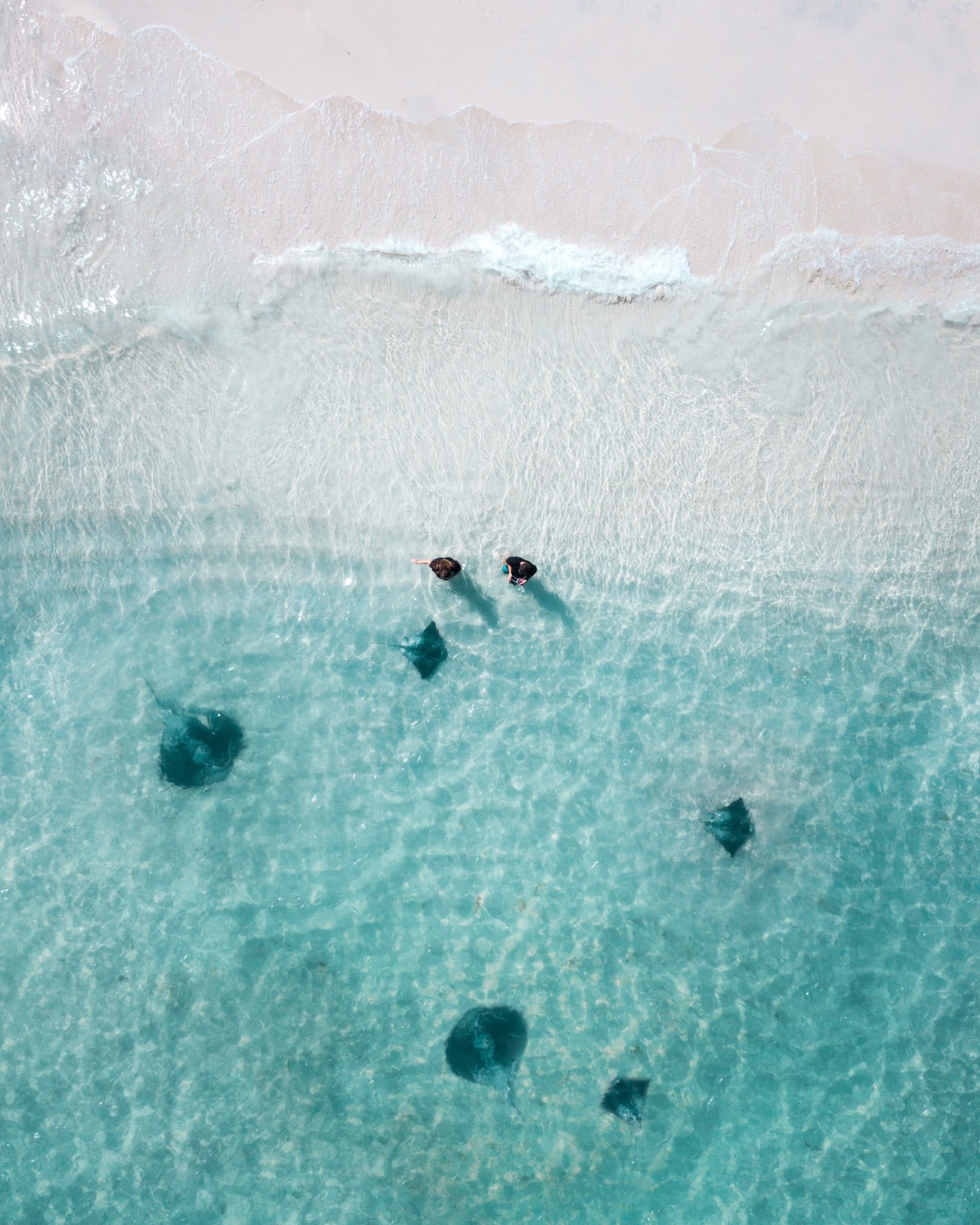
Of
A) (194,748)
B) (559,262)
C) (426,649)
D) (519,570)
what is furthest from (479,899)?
(559,262)

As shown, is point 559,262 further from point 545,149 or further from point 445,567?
point 445,567

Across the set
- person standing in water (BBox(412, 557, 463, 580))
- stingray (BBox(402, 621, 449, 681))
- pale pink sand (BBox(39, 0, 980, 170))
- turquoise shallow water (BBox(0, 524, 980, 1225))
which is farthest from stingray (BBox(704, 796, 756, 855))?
pale pink sand (BBox(39, 0, 980, 170))

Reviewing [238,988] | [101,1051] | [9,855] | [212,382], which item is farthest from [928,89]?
[101,1051]

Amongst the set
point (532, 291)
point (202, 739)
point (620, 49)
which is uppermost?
point (620, 49)

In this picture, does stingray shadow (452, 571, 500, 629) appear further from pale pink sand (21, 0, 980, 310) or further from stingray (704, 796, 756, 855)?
pale pink sand (21, 0, 980, 310)

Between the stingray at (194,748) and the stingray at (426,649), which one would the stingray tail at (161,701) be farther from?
the stingray at (426,649)

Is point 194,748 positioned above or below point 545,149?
below

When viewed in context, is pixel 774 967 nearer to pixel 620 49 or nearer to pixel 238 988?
pixel 238 988
